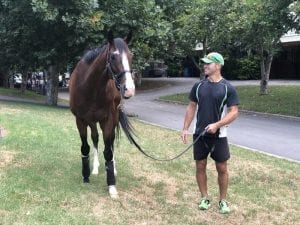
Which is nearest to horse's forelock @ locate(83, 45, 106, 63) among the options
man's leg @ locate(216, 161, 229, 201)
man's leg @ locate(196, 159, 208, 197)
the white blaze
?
the white blaze

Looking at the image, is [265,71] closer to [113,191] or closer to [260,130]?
[260,130]

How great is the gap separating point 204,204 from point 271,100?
19.4 m

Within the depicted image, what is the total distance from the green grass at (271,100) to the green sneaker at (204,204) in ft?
47.3

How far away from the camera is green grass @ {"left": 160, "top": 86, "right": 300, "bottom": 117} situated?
21.9m

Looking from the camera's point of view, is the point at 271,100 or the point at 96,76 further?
the point at 271,100

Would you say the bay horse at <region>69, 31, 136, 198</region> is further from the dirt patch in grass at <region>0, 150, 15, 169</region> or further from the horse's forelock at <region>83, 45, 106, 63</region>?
the dirt patch in grass at <region>0, 150, 15, 169</region>

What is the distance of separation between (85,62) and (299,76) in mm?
36645

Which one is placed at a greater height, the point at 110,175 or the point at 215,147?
the point at 215,147

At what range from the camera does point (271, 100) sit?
2516cm

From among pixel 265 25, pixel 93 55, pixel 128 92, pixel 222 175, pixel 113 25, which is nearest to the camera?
pixel 128 92

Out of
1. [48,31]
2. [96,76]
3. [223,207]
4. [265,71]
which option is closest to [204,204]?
[223,207]

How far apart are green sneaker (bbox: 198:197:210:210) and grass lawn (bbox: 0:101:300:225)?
0.27 feet

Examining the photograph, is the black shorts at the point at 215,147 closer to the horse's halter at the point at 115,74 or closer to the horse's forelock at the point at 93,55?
the horse's halter at the point at 115,74

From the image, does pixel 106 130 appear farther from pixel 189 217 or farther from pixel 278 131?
pixel 278 131
